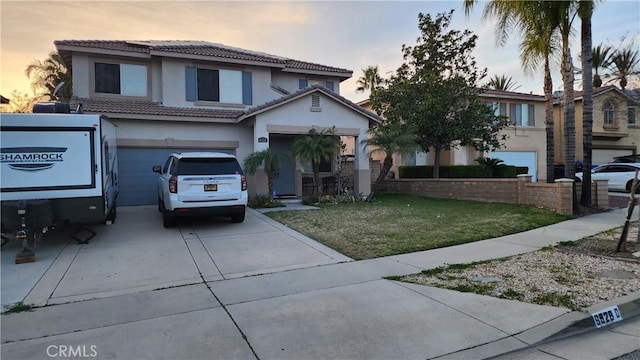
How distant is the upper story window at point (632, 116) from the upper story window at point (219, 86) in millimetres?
31857

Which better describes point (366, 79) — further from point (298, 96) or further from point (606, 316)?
point (606, 316)

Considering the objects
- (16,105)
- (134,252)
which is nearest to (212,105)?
(134,252)

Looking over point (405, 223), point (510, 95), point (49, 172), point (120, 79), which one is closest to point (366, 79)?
point (510, 95)

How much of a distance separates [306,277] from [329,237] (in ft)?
9.21

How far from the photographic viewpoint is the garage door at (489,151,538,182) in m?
26.8

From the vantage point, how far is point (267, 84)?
18.0 m

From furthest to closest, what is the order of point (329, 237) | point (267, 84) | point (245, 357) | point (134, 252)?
point (267, 84), point (329, 237), point (134, 252), point (245, 357)

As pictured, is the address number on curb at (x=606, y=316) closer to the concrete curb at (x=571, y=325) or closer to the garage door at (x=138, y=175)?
the concrete curb at (x=571, y=325)

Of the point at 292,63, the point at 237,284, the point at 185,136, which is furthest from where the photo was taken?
the point at 292,63

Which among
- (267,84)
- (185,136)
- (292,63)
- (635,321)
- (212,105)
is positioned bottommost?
(635,321)

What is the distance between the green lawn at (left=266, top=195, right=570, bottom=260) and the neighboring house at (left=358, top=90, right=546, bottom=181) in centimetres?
1114

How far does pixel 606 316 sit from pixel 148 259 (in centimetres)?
709

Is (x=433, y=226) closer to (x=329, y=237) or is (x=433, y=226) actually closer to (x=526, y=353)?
(x=329, y=237)

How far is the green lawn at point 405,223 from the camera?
27.1ft
